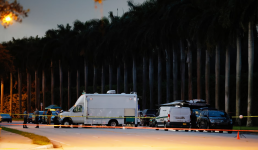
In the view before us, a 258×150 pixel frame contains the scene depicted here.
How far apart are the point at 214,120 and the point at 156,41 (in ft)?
91.0

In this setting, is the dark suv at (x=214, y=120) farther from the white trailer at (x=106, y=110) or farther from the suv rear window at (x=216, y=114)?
the white trailer at (x=106, y=110)

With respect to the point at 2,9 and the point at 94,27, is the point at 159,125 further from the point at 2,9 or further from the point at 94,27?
the point at 94,27

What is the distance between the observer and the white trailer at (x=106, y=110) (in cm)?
4472

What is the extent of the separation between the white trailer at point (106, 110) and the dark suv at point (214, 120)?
25.5ft

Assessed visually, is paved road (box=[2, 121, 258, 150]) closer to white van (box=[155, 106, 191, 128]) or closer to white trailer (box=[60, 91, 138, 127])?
white van (box=[155, 106, 191, 128])

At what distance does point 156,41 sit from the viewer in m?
64.3

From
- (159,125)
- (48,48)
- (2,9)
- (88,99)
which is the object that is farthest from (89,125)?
(48,48)

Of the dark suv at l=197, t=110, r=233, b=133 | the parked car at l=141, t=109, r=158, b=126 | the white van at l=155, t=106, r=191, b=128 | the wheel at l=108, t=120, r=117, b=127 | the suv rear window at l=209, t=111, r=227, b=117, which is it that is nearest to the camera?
the dark suv at l=197, t=110, r=233, b=133

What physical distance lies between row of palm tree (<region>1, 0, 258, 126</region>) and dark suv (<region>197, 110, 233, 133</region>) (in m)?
8.72

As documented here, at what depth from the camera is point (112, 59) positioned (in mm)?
77125

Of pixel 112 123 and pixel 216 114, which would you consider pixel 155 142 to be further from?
pixel 112 123

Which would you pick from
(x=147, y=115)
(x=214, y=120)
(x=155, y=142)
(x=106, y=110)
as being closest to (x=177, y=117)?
(x=214, y=120)

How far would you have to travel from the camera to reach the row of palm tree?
1935 inches

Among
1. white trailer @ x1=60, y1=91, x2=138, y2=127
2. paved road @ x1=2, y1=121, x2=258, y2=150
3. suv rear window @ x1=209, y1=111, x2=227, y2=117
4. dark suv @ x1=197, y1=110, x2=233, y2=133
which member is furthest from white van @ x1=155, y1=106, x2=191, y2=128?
paved road @ x1=2, y1=121, x2=258, y2=150
